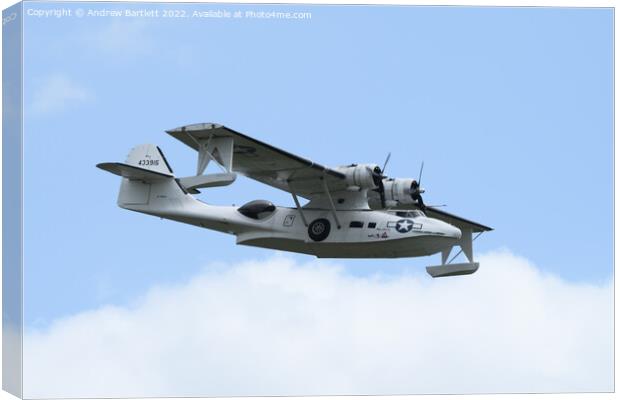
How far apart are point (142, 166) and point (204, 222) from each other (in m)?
2.37

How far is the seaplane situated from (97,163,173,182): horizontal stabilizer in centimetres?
3

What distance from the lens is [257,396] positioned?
27656 millimetres

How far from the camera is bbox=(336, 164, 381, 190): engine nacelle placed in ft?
101

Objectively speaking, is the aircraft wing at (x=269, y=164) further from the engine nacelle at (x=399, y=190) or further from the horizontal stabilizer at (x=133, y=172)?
the horizontal stabilizer at (x=133, y=172)

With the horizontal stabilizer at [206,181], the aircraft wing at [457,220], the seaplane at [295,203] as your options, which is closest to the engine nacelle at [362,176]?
the seaplane at [295,203]

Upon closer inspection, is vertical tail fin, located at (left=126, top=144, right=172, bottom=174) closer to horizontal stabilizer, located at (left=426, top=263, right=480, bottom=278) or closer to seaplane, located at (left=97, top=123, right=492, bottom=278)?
seaplane, located at (left=97, top=123, right=492, bottom=278)

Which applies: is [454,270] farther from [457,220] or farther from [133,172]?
[133,172]

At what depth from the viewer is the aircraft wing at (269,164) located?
28875 millimetres

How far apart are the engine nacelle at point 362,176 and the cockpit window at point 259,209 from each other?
1989 mm

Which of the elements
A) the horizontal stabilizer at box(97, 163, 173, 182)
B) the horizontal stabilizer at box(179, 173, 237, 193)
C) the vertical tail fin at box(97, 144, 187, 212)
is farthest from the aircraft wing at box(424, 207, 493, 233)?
the horizontal stabilizer at box(179, 173, 237, 193)

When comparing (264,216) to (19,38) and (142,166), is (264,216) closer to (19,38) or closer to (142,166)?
(142,166)

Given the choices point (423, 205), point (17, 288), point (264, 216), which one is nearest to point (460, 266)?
point (423, 205)

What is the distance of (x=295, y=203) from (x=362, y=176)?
6.14 ft

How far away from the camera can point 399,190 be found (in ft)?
105
